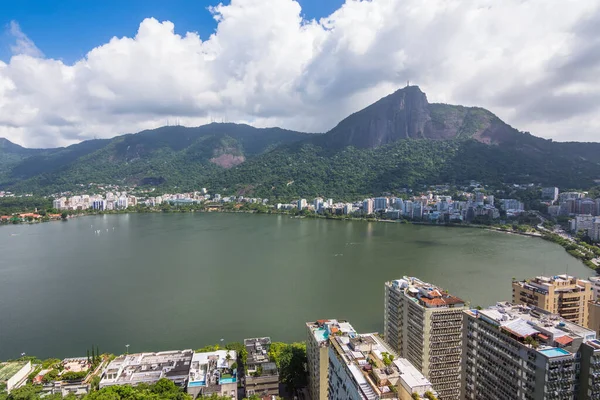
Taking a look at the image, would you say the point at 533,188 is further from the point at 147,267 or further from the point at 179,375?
the point at 179,375

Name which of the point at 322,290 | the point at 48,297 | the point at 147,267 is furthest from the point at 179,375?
the point at 147,267

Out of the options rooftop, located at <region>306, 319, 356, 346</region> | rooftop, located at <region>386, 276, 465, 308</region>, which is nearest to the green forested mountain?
rooftop, located at <region>386, 276, 465, 308</region>

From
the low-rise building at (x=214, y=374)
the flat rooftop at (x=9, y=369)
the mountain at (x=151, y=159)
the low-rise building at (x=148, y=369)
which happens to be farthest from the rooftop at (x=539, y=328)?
the mountain at (x=151, y=159)

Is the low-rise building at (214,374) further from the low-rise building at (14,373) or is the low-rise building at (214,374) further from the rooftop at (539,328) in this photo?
the rooftop at (539,328)

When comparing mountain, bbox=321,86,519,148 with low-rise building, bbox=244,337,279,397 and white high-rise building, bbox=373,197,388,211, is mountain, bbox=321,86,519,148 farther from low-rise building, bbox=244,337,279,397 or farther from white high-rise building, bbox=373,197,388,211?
low-rise building, bbox=244,337,279,397

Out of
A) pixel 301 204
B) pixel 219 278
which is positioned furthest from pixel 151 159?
pixel 219 278

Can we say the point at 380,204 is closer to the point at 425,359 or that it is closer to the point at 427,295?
the point at 427,295
